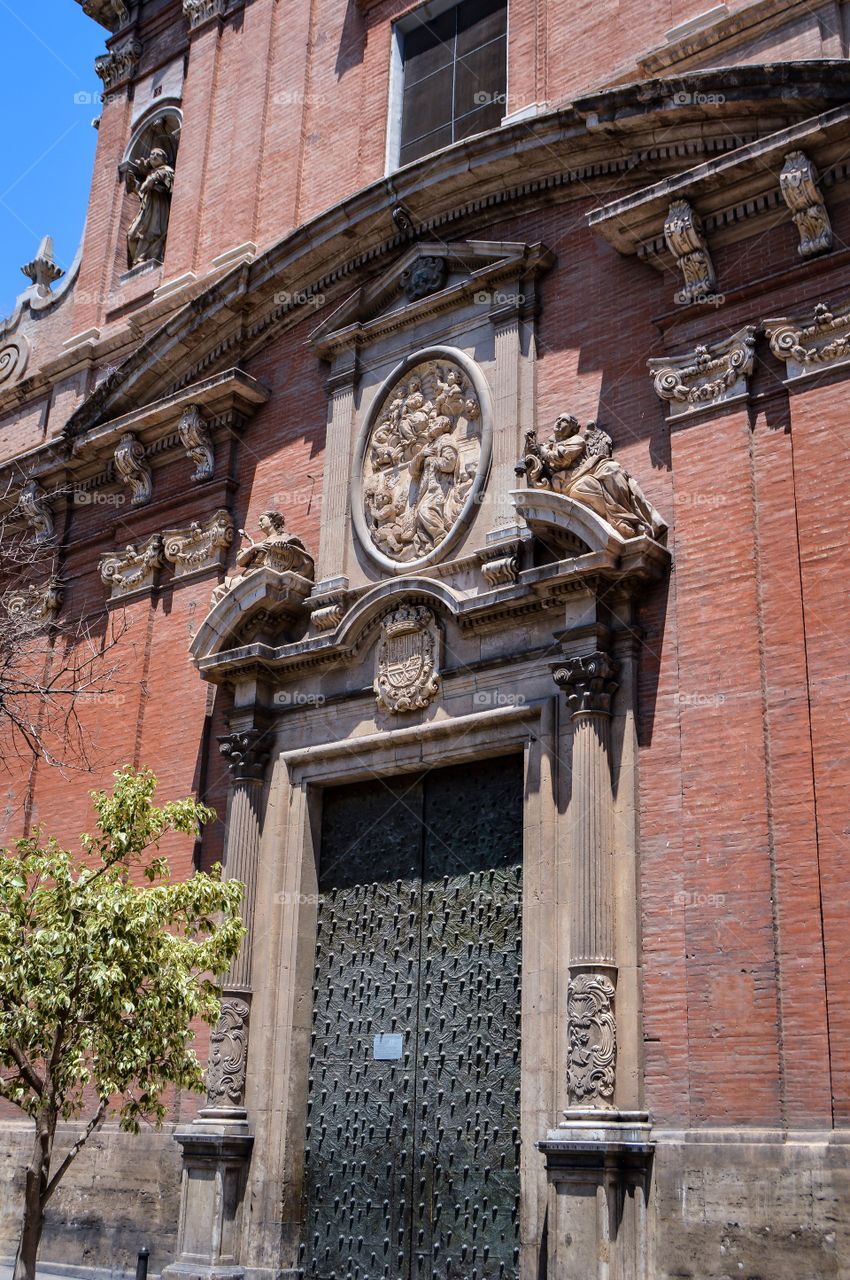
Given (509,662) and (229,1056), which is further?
(229,1056)

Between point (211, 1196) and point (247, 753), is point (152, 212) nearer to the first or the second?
point (247, 753)

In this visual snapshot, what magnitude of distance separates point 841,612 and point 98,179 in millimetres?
14214

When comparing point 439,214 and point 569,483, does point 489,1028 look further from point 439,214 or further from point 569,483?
point 439,214

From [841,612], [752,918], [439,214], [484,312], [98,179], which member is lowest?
[752,918]

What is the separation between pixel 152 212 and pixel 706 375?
10.5 metres

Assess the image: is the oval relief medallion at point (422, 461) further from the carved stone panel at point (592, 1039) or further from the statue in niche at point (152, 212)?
the statue in niche at point (152, 212)

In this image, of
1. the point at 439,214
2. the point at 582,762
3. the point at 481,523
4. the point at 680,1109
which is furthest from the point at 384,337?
the point at 680,1109

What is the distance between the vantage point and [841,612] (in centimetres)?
1029

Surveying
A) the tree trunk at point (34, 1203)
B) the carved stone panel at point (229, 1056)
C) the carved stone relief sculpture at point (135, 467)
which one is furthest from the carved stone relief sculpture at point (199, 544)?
the tree trunk at point (34, 1203)

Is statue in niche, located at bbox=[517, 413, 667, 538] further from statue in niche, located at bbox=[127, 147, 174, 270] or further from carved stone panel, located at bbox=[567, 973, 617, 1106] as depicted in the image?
statue in niche, located at bbox=[127, 147, 174, 270]

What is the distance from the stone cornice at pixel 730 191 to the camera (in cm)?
1114

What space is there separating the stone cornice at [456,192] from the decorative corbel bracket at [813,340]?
5.78 feet

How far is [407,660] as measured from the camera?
1306cm

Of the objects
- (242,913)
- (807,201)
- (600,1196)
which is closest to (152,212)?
(242,913)
